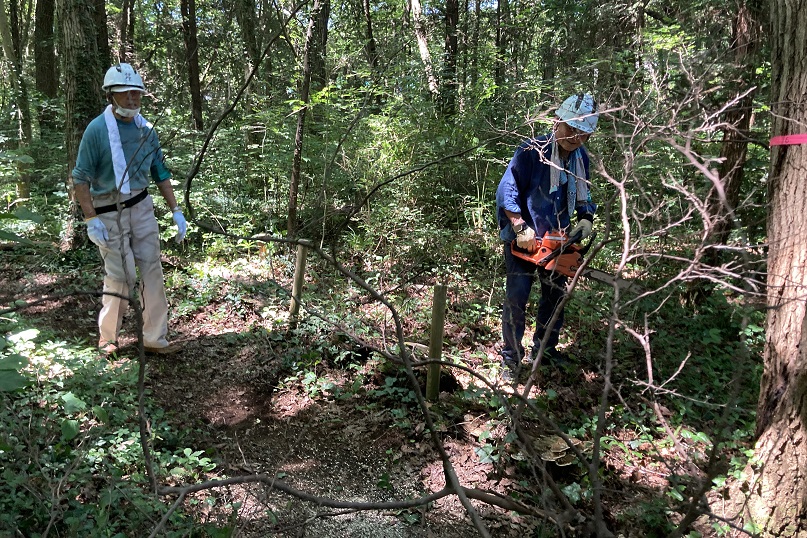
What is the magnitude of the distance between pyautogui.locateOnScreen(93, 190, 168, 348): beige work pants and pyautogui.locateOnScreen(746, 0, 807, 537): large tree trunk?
14.4ft

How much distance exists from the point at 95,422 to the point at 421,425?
2.20 m

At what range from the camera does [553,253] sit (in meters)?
3.82

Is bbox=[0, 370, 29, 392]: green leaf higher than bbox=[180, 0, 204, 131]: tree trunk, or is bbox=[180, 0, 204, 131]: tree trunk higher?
bbox=[180, 0, 204, 131]: tree trunk

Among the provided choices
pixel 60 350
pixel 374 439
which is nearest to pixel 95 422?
pixel 60 350

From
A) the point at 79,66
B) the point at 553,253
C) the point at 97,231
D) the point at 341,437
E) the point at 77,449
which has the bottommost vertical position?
the point at 341,437

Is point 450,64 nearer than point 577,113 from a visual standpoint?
No

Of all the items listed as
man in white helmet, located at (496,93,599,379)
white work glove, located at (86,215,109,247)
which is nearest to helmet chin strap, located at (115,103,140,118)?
white work glove, located at (86,215,109,247)

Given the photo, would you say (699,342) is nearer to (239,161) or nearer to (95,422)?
(95,422)

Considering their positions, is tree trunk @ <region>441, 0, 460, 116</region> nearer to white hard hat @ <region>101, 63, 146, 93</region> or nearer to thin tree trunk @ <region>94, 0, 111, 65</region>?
thin tree trunk @ <region>94, 0, 111, 65</region>

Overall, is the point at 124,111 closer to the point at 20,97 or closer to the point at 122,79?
the point at 122,79

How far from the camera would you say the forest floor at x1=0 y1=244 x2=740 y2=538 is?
116 inches

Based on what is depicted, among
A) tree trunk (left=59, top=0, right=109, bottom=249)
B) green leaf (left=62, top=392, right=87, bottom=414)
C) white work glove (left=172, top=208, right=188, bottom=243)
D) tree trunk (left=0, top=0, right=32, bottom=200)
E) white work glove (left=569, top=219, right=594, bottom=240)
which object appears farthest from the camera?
tree trunk (left=0, top=0, right=32, bottom=200)

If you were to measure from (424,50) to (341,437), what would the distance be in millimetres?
8265

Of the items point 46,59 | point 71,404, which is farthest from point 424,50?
point 71,404
